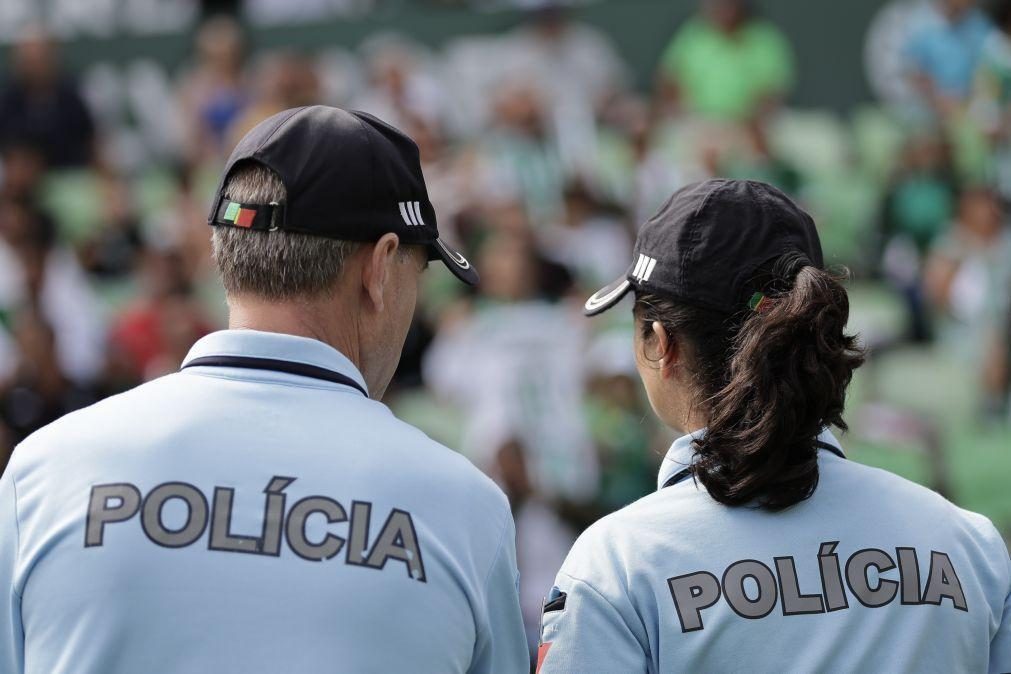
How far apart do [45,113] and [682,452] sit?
784cm

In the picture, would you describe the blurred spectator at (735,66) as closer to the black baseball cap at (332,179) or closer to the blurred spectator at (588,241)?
the blurred spectator at (588,241)

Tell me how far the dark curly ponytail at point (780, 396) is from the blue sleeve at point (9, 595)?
856mm

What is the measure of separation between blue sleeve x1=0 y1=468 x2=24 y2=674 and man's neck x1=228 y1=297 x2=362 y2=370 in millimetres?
347

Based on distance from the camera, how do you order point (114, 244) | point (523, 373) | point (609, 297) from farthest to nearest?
1. point (114, 244)
2. point (523, 373)
3. point (609, 297)

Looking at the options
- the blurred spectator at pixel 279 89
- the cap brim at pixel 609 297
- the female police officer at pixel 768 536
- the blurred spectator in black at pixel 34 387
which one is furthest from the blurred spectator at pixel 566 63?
the female police officer at pixel 768 536

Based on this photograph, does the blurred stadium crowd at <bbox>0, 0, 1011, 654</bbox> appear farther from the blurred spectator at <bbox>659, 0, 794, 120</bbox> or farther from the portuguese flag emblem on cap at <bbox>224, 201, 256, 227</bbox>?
the portuguese flag emblem on cap at <bbox>224, 201, 256, 227</bbox>

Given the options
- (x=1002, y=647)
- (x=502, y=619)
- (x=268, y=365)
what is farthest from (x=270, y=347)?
(x=1002, y=647)

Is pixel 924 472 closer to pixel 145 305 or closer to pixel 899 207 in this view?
pixel 899 207

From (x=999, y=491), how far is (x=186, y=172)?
5.34m

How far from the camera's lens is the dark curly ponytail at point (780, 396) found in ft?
5.49

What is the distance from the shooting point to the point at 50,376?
760 cm

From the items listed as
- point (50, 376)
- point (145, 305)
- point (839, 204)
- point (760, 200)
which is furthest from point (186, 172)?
point (760, 200)

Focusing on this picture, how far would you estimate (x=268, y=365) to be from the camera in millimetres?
1623

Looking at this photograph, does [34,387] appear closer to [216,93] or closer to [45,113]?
[45,113]
